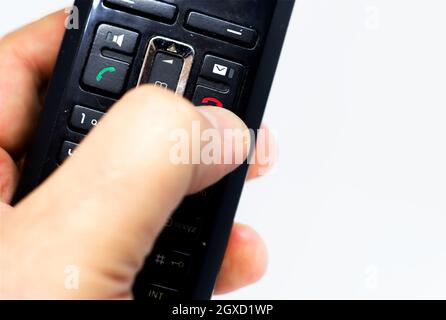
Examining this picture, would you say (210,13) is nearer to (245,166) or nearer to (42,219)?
(245,166)

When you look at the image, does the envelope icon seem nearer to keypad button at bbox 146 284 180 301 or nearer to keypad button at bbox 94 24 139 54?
keypad button at bbox 94 24 139 54

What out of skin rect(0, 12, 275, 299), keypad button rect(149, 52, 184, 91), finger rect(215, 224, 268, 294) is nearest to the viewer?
skin rect(0, 12, 275, 299)

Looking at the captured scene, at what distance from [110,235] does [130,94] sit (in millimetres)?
76

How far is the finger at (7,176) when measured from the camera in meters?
0.52

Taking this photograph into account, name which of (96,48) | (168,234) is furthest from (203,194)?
(96,48)

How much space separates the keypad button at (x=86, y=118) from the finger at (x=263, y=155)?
0.21 metres

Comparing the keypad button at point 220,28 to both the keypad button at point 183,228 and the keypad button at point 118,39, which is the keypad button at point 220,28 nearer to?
the keypad button at point 118,39

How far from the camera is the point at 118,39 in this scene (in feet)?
1.54

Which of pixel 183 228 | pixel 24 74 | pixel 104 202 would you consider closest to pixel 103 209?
pixel 104 202

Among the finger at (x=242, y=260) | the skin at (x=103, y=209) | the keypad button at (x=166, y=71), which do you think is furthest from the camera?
the finger at (x=242, y=260)

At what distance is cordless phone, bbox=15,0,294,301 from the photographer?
0.47 metres

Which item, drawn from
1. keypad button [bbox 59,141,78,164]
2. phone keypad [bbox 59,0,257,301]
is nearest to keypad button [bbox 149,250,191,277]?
phone keypad [bbox 59,0,257,301]

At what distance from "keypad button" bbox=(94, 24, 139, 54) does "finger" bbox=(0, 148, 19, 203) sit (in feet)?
0.52

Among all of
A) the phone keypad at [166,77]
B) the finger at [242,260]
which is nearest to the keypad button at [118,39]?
the phone keypad at [166,77]
